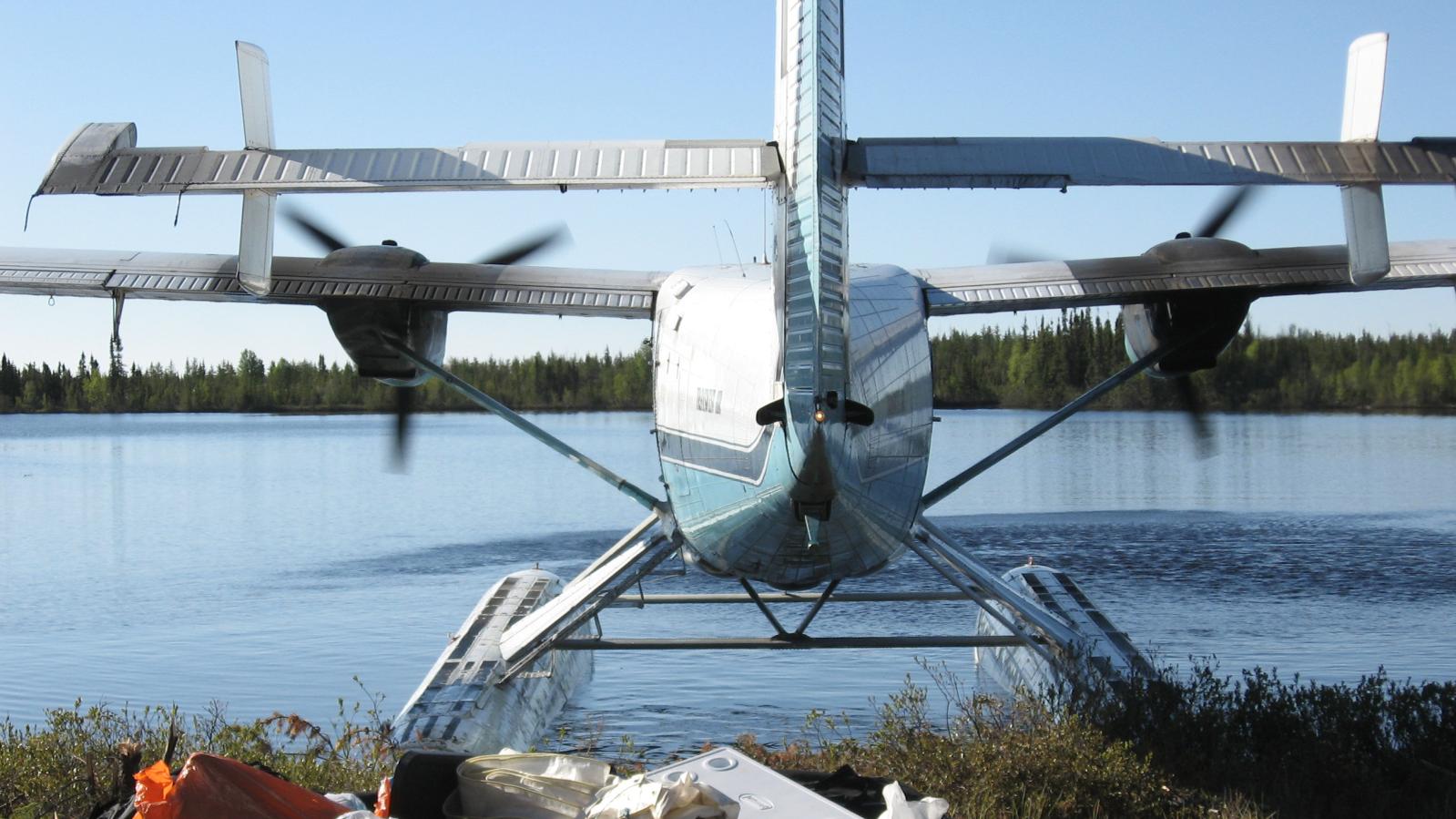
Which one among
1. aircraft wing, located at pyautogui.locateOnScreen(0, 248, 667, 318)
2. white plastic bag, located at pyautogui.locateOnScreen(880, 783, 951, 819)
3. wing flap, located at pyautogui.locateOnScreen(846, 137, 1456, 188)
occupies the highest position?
wing flap, located at pyautogui.locateOnScreen(846, 137, 1456, 188)

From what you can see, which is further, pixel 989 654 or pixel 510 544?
pixel 510 544

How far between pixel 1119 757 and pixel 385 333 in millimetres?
7686

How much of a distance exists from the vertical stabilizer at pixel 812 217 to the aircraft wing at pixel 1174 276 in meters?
4.16

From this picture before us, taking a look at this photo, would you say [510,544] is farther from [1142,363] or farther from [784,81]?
[784,81]

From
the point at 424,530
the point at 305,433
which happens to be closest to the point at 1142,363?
the point at 424,530

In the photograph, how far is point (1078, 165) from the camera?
6.45 metres

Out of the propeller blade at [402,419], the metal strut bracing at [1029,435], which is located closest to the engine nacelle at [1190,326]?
the metal strut bracing at [1029,435]

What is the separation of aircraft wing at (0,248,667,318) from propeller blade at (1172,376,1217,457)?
5043 millimetres

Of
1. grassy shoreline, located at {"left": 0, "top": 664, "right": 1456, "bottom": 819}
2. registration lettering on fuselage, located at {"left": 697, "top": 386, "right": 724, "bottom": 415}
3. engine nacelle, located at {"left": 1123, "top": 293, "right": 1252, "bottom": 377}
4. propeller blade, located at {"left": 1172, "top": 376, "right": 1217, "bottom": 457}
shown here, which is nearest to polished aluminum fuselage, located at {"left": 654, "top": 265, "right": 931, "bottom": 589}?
registration lettering on fuselage, located at {"left": 697, "top": 386, "right": 724, "bottom": 415}

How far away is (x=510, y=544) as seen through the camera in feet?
90.0

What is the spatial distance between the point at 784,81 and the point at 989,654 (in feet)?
28.2

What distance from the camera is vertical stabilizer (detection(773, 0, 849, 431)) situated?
5.70 meters

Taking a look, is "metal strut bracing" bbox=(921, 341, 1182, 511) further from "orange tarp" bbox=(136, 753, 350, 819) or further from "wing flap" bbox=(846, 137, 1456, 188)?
"orange tarp" bbox=(136, 753, 350, 819)

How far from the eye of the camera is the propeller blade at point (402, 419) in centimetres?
1208
